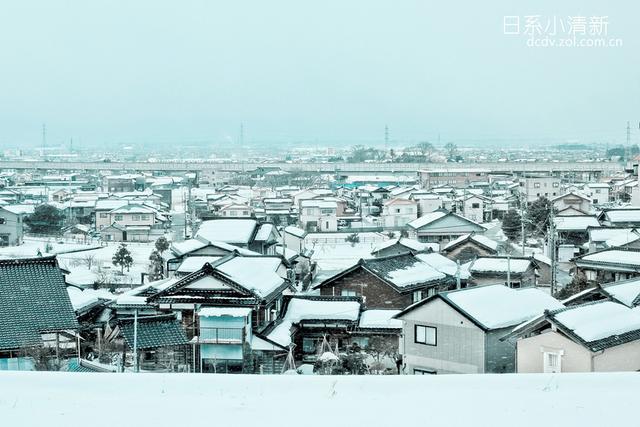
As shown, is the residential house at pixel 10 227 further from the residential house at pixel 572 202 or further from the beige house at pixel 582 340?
the beige house at pixel 582 340

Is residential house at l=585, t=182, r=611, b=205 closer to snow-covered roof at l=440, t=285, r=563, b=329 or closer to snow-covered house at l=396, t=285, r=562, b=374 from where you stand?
snow-covered roof at l=440, t=285, r=563, b=329

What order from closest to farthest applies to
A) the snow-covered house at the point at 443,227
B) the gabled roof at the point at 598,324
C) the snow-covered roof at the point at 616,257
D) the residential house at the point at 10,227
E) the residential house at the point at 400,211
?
1. the gabled roof at the point at 598,324
2. the snow-covered roof at the point at 616,257
3. the snow-covered house at the point at 443,227
4. the residential house at the point at 10,227
5. the residential house at the point at 400,211

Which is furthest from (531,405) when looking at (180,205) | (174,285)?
(180,205)

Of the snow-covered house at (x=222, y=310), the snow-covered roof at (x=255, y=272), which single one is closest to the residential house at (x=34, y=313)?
the snow-covered house at (x=222, y=310)

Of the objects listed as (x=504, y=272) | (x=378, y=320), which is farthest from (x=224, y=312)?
(x=504, y=272)

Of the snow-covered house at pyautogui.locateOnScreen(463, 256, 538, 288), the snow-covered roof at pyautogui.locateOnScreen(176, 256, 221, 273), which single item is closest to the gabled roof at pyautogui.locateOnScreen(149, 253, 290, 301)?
the snow-covered roof at pyautogui.locateOnScreen(176, 256, 221, 273)

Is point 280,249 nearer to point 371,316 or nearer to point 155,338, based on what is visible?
point 371,316

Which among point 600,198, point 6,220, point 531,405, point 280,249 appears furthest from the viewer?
point 600,198
